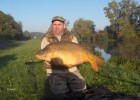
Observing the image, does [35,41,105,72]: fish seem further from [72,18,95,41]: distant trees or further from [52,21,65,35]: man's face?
[72,18,95,41]: distant trees

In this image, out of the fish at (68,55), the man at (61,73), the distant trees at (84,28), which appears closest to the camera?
the fish at (68,55)

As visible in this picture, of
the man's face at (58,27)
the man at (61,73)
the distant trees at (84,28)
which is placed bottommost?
the man at (61,73)

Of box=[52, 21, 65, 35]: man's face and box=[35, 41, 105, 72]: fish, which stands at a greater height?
box=[52, 21, 65, 35]: man's face

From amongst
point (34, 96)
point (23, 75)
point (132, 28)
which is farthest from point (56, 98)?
point (132, 28)

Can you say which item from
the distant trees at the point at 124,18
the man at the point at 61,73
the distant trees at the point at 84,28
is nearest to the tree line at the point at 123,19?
the distant trees at the point at 124,18

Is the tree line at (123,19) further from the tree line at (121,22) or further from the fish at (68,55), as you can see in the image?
the fish at (68,55)

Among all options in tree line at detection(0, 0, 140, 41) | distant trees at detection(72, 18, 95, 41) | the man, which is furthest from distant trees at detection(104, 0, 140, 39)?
the man

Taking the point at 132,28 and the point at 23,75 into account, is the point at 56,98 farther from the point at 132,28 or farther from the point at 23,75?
the point at 132,28
